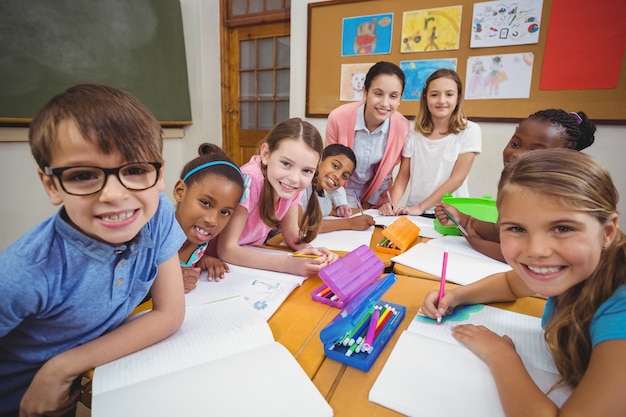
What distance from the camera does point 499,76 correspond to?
9.00 ft

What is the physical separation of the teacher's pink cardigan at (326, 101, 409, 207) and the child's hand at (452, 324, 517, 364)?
55.4 inches

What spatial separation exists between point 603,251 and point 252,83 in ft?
13.5

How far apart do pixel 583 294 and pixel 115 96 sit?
2.80 feet

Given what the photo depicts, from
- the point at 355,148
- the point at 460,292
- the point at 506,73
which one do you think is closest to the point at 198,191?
the point at 460,292

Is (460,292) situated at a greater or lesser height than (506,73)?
lesser

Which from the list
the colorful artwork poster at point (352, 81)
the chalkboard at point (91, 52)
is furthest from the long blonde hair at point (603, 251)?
the chalkboard at point (91, 52)

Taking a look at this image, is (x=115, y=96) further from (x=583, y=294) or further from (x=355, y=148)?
(x=355, y=148)

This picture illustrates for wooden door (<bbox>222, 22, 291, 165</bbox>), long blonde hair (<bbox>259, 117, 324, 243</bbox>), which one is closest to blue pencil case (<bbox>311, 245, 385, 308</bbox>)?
long blonde hair (<bbox>259, 117, 324, 243</bbox>)

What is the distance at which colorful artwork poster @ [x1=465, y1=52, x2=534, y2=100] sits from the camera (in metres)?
2.67

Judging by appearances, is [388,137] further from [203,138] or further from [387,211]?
[203,138]

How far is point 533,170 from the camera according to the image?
0.60m

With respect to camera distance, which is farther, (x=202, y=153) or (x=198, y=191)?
(x=202, y=153)

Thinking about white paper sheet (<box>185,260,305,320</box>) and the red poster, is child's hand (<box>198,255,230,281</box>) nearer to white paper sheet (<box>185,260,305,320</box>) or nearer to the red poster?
white paper sheet (<box>185,260,305,320</box>)

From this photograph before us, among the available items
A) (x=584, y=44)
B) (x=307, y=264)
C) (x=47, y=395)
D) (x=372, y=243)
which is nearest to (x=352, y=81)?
(x=584, y=44)
